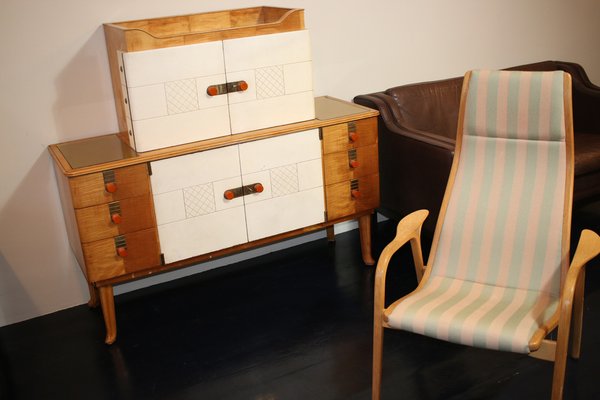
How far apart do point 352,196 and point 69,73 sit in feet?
4.66

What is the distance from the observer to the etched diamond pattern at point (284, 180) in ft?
10.4

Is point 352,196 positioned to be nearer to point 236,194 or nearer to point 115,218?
point 236,194

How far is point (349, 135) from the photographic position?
10.9ft

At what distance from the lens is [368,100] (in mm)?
3703

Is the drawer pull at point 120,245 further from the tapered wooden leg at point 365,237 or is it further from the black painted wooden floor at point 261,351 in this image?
the tapered wooden leg at point 365,237

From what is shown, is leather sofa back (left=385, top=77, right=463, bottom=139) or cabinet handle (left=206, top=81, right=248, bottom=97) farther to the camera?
leather sofa back (left=385, top=77, right=463, bottom=139)

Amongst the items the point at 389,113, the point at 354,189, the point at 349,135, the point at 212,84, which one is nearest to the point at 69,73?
the point at 212,84

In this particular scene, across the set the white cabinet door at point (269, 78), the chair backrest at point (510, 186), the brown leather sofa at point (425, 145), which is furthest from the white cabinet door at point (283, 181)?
the chair backrest at point (510, 186)

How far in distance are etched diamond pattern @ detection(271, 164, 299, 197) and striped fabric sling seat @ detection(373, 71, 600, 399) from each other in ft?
2.51

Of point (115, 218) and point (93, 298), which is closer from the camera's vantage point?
point (115, 218)

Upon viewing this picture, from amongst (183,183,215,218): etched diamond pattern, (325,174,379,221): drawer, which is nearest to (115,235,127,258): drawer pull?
(183,183,215,218): etched diamond pattern

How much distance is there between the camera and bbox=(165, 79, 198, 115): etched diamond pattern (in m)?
2.88

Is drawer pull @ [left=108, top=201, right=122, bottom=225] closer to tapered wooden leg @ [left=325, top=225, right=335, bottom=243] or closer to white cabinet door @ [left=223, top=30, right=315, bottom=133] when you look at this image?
white cabinet door @ [left=223, top=30, right=315, bottom=133]

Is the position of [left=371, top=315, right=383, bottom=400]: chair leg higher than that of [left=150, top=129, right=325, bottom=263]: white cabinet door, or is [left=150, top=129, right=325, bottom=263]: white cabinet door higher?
[left=150, top=129, right=325, bottom=263]: white cabinet door
